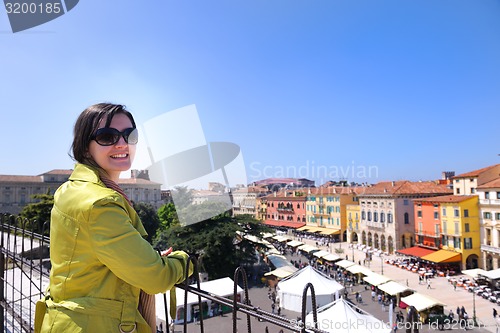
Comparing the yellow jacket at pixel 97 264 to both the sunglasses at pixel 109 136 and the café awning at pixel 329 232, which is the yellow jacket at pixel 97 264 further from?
the café awning at pixel 329 232

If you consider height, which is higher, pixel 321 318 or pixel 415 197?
pixel 415 197

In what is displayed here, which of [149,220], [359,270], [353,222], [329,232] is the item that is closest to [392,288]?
[359,270]

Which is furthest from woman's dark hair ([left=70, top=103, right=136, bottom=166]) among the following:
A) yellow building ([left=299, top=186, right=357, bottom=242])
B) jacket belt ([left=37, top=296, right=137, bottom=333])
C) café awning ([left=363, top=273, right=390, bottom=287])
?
yellow building ([left=299, top=186, right=357, bottom=242])

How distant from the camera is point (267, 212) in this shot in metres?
61.0

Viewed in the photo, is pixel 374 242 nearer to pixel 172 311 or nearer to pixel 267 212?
pixel 267 212

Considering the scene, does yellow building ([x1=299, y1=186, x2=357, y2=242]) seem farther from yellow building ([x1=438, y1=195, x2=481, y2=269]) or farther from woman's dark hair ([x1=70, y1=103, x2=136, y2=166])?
woman's dark hair ([x1=70, y1=103, x2=136, y2=166])

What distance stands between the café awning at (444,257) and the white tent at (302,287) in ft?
52.8

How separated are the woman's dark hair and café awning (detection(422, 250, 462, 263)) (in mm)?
31572

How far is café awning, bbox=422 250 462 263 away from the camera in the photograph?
91.7ft

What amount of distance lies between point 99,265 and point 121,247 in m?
0.20

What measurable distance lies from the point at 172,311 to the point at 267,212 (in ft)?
197

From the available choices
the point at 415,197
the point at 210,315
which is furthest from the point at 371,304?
the point at 415,197

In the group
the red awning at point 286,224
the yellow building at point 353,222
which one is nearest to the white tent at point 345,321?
the yellow building at point 353,222

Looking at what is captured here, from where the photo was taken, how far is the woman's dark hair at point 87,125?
1.53 m
